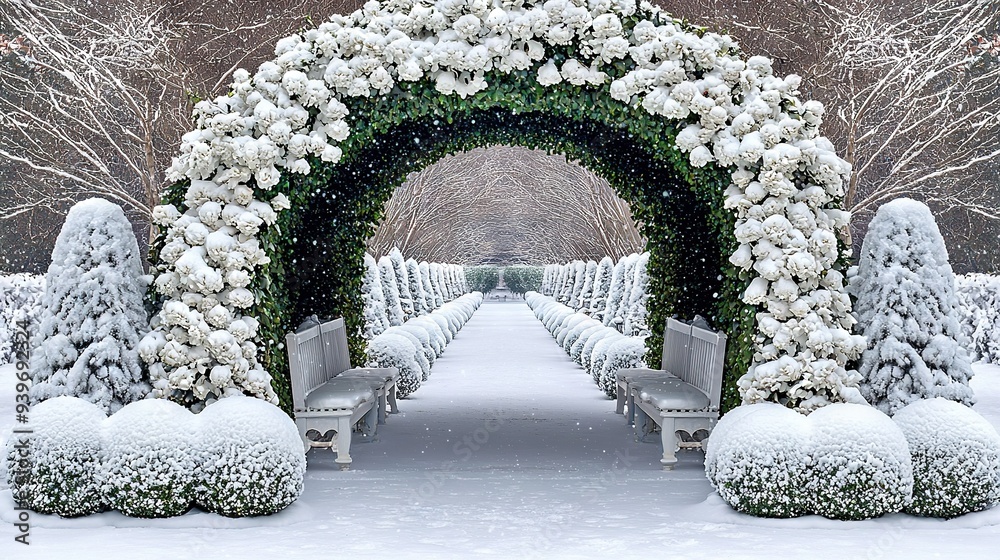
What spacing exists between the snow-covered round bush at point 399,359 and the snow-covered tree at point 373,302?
2.98 metres

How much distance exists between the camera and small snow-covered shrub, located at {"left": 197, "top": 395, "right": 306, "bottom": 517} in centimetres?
684

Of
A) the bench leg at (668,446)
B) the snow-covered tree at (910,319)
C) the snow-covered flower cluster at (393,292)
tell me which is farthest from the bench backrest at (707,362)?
the snow-covered flower cluster at (393,292)

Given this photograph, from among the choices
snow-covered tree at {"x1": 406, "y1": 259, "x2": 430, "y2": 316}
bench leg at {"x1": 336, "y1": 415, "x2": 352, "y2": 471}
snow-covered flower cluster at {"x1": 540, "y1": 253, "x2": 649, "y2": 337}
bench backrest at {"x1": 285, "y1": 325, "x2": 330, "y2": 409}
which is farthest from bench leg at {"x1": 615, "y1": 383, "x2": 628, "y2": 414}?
snow-covered tree at {"x1": 406, "y1": 259, "x2": 430, "y2": 316}

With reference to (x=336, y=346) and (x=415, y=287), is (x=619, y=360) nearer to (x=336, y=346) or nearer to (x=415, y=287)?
(x=336, y=346)

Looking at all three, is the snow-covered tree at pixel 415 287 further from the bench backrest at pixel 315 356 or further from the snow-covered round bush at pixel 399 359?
the bench backrest at pixel 315 356

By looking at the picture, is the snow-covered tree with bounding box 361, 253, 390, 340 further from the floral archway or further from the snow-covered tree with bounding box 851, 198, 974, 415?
the snow-covered tree with bounding box 851, 198, 974, 415

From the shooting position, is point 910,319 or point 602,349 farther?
point 602,349

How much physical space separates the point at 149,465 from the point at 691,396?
14.6ft

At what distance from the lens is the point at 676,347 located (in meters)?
10.9

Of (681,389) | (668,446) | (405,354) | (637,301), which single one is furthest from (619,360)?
(668,446)

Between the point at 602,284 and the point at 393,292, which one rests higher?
the point at 602,284

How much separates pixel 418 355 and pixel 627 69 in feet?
28.1

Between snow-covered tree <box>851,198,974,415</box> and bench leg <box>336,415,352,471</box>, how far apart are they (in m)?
4.09

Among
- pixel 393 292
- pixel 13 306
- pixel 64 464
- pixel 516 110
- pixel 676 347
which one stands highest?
pixel 516 110
